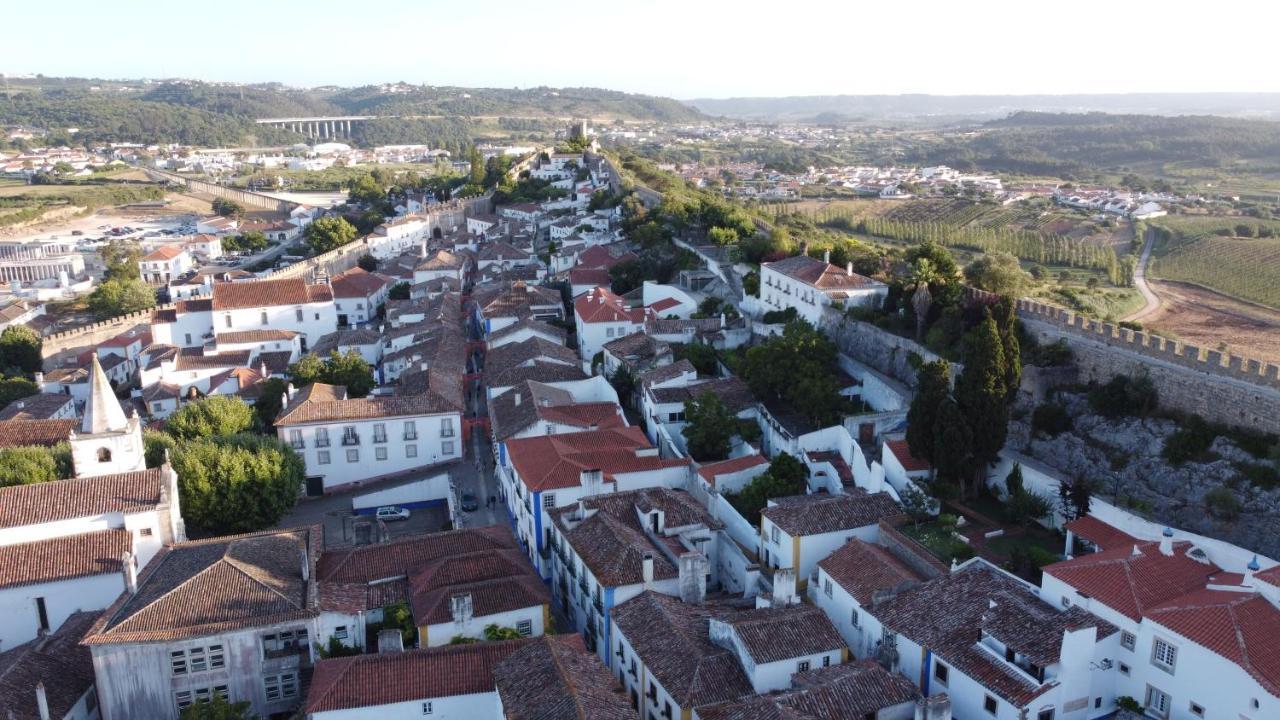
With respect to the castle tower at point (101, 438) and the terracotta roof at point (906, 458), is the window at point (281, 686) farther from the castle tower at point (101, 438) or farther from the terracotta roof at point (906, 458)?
the terracotta roof at point (906, 458)

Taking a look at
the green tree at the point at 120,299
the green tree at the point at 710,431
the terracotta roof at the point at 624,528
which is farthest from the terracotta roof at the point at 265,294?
the terracotta roof at the point at 624,528

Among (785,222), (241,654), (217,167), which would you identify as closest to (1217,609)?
(241,654)

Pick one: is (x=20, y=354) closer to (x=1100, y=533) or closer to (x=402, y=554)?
(x=402, y=554)

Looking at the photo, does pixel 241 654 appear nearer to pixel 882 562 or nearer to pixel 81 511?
pixel 81 511

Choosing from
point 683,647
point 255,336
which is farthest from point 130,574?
point 255,336

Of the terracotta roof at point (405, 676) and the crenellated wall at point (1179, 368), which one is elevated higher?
the crenellated wall at point (1179, 368)

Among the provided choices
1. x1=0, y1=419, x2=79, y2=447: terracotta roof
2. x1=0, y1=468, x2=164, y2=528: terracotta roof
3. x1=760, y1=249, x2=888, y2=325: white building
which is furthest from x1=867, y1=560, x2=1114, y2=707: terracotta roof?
x1=0, y1=419, x2=79, y2=447: terracotta roof
